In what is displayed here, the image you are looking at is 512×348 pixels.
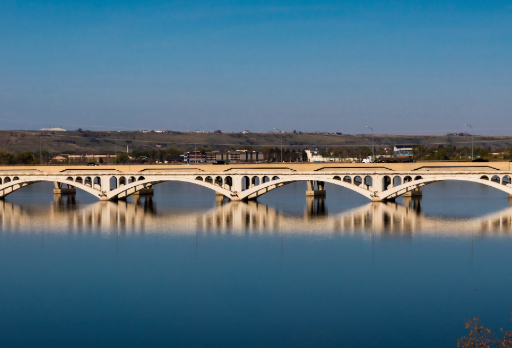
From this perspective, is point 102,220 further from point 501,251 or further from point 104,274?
point 501,251

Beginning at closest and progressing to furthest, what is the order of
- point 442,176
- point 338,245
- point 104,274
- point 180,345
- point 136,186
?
point 180,345
point 104,274
point 338,245
point 442,176
point 136,186

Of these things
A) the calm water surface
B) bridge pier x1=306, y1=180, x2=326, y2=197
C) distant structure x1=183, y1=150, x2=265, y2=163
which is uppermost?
distant structure x1=183, y1=150, x2=265, y2=163

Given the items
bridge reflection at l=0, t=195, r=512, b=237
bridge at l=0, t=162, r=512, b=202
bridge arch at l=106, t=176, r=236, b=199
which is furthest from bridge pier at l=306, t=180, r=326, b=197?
bridge arch at l=106, t=176, r=236, b=199

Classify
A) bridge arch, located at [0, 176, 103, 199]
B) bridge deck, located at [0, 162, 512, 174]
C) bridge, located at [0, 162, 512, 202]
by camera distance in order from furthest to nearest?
bridge arch, located at [0, 176, 103, 199] < bridge deck, located at [0, 162, 512, 174] < bridge, located at [0, 162, 512, 202]

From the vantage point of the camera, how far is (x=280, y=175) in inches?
2990

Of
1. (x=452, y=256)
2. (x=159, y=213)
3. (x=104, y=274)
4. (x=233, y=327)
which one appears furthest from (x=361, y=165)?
(x=233, y=327)

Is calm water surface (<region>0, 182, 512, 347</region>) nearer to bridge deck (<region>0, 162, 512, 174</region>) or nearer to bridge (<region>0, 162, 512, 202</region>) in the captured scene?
bridge (<region>0, 162, 512, 202</region>)

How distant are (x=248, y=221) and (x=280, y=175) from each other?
53.4 feet

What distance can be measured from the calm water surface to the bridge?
5017 mm

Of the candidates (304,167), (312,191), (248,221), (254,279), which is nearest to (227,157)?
(312,191)

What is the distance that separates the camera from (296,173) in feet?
248

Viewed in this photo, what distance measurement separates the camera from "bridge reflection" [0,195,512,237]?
5416 centimetres

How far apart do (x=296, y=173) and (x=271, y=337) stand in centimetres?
4944

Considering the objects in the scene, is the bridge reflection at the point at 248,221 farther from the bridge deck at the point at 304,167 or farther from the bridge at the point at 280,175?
Answer: the bridge deck at the point at 304,167
